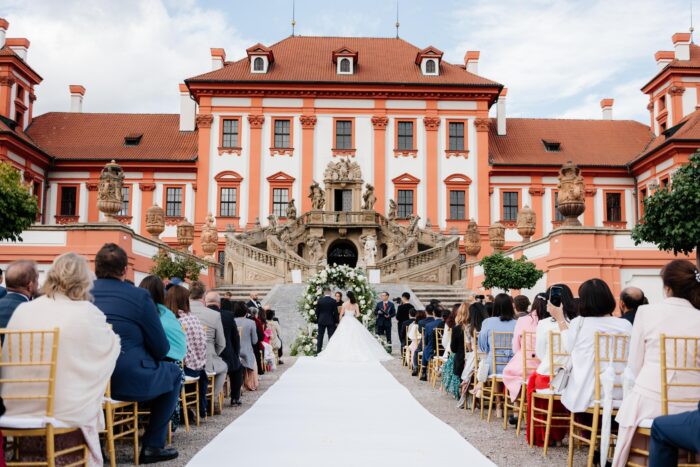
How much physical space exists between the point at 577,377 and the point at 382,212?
1327 inches

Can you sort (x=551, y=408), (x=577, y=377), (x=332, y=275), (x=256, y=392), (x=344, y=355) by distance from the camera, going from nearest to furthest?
(x=577, y=377), (x=551, y=408), (x=256, y=392), (x=344, y=355), (x=332, y=275)

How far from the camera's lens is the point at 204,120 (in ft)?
131

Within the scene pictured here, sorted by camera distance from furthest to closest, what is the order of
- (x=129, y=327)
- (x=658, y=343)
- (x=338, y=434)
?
(x=338, y=434)
(x=129, y=327)
(x=658, y=343)

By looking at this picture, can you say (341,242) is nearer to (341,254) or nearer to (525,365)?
(341,254)

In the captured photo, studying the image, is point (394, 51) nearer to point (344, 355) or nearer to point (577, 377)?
point (344, 355)

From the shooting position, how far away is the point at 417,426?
7738 mm

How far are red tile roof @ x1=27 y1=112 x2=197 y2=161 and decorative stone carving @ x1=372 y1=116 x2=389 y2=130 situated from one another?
10.0m

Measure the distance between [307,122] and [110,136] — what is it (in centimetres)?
1201

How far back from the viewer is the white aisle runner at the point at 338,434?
595 cm

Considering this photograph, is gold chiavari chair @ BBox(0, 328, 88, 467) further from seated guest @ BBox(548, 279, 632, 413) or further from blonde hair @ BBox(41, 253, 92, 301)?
seated guest @ BBox(548, 279, 632, 413)

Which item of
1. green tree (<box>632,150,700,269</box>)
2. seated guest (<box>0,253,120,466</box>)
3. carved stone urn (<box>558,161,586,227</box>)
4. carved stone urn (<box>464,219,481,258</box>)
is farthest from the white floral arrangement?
seated guest (<box>0,253,120,466</box>)

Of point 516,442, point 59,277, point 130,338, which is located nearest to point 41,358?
point 59,277

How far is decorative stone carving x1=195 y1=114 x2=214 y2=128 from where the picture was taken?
1565 inches

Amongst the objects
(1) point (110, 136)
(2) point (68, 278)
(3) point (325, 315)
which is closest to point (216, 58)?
(1) point (110, 136)
